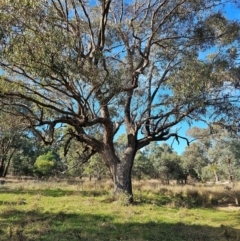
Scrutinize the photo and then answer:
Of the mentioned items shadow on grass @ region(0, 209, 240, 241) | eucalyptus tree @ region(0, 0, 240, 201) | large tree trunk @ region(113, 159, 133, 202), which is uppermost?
eucalyptus tree @ region(0, 0, 240, 201)

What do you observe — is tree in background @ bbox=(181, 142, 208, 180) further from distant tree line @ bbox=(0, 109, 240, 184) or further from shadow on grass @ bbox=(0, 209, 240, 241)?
shadow on grass @ bbox=(0, 209, 240, 241)

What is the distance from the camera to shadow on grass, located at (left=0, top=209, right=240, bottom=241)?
6.39 m

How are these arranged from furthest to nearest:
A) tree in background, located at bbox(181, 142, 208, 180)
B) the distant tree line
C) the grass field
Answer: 1. tree in background, located at bbox(181, 142, 208, 180)
2. the distant tree line
3. the grass field

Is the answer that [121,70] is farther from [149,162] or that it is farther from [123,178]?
[149,162]

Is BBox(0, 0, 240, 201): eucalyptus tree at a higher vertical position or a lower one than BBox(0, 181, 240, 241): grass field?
higher

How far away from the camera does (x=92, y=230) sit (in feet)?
23.5

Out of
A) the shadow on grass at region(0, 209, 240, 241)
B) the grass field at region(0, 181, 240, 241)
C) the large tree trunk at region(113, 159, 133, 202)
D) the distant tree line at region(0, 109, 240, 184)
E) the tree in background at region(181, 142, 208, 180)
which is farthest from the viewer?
the tree in background at region(181, 142, 208, 180)

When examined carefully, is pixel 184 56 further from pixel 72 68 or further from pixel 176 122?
pixel 72 68

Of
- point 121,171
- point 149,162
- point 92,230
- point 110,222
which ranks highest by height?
point 149,162

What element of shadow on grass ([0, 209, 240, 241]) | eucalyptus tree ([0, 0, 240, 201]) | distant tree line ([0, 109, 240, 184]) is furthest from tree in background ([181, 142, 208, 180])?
shadow on grass ([0, 209, 240, 241])

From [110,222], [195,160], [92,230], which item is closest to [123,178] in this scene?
[110,222]

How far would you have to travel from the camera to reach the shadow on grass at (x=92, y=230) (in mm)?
6387

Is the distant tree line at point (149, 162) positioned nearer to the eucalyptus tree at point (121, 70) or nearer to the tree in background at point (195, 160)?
the tree in background at point (195, 160)

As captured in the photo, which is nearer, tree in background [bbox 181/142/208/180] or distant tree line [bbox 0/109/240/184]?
distant tree line [bbox 0/109/240/184]
